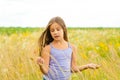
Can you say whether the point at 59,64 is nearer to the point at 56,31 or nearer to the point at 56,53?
the point at 56,53

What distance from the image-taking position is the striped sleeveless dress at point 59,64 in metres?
3.56

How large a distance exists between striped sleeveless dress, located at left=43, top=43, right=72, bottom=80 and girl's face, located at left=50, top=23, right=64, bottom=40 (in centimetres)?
10

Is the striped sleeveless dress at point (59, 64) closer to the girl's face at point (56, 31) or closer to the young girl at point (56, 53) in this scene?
the young girl at point (56, 53)

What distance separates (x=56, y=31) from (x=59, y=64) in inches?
10.8

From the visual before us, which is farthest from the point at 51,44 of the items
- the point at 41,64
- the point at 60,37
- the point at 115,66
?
the point at 115,66

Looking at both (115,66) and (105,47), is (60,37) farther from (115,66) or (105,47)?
(105,47)

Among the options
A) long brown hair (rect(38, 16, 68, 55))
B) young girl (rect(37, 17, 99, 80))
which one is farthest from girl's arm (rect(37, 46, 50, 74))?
long brown hair (rect(38, 16, 68, 55))

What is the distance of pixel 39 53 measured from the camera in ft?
11.9

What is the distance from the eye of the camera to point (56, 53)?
356 cm

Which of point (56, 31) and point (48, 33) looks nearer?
point (56, 31)

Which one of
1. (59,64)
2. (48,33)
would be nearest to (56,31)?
(48,33)

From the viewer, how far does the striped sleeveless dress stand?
3559mm

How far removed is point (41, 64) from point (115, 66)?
1.77m

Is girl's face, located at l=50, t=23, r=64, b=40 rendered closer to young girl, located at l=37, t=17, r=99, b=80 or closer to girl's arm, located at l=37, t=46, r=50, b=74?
young girl, located at l=37, t=17, r=99, b=80
